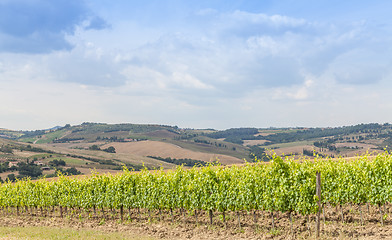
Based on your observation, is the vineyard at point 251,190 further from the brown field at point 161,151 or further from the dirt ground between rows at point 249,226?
the brown field at point 161,151

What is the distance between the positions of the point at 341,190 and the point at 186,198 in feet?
32.2

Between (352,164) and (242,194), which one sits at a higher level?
(352,164)

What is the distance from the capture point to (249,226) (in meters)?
21.4

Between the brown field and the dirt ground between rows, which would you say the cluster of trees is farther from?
the dirt ground between rows

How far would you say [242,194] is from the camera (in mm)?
20656

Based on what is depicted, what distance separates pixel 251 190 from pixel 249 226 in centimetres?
252

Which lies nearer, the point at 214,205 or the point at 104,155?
the point at 214,205

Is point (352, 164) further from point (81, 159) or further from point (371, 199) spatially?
point (81, 159)

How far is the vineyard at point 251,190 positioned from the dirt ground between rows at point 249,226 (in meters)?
0.27

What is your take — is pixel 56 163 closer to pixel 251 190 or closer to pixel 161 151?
pixel 161 151

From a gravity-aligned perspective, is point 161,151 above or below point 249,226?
below

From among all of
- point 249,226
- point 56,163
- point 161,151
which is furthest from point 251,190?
point 161,151

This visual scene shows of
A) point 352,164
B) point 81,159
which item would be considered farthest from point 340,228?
point 81,159

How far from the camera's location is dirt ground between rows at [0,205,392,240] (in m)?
17.9
